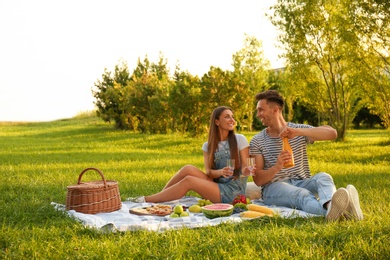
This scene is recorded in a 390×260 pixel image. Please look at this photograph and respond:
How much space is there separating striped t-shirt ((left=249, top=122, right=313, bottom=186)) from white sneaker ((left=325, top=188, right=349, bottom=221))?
3.94 feet

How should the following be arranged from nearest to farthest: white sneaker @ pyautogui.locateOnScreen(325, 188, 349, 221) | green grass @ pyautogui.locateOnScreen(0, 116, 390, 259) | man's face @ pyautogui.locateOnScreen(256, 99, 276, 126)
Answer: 1. green grass @ pyautogui.locateOnScreen(0, 116, 390, 259)
2. white sneaker @ pyautogui.locateOnScreen(325, 188, 349, 221)
3. man's face @ pyautogui.locateOnScreen(256, 99, 276, 126)

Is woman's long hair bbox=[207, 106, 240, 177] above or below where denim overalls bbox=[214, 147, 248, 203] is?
above

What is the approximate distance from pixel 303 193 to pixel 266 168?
72 centimetres

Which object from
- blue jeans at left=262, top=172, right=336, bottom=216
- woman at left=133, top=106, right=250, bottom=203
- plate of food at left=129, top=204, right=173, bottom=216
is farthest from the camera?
woman at left=133, top=106, right=250, bottom=203

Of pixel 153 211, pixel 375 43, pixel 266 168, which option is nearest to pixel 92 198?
pixel 153 211

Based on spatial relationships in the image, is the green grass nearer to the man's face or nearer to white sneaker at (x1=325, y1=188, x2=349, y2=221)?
white sneaker at (x1=325, y1=188, x2=349, y2=221)

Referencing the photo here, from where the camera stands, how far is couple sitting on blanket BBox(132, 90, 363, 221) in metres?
5.77

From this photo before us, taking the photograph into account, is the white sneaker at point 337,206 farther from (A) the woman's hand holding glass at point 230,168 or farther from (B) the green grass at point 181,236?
(A) the woman's hand holding glass at point 230,168

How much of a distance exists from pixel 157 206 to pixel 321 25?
1531cm

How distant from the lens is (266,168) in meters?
6.37

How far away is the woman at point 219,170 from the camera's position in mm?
6461

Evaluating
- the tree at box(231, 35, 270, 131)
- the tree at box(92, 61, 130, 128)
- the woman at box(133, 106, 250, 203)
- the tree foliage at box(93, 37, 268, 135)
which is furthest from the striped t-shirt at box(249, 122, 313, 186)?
the tree at box(231, 35, 270, 131)

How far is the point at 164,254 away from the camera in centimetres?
396

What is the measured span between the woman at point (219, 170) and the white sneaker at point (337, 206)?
1528mm
